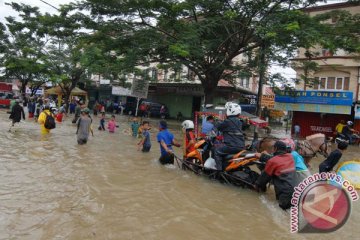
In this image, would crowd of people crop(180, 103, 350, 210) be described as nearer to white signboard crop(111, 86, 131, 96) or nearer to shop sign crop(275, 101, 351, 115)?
shop sign crop(275, 101, 351, 115)

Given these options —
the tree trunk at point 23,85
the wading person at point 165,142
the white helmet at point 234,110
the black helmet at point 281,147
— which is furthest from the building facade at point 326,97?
the tree trunk at point 23,85

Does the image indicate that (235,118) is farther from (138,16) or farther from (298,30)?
(138,16)

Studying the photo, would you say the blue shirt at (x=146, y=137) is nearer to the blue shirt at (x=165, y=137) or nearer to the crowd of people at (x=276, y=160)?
the blue shirt at (x=165, y=137)

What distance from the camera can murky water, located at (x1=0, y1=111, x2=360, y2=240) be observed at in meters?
4.90

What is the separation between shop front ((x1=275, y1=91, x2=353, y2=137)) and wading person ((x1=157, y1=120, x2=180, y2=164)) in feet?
45.3

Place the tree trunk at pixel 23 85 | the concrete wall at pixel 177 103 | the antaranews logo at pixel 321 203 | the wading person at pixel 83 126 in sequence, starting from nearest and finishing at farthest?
the antaranews logo at pixel 321 203
the wading person at pixel 83 126
the concrete wall at pixel 177 103
the tree trunk at pixel 23 85

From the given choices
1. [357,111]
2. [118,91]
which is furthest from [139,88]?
[118,91]

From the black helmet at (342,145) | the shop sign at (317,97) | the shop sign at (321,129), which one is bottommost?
the shop sign at (321,129)

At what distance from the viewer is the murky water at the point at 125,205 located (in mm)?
4902

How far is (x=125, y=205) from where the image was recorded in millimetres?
5992

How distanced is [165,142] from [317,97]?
17024mm

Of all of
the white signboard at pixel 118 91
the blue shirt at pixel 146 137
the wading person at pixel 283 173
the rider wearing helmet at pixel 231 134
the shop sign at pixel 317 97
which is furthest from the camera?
the white signboard at pixel 118 91

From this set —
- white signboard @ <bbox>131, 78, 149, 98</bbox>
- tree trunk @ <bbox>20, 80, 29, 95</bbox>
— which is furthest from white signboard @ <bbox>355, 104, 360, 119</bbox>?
tree trunk @ <bbox>20, 80, 29, 95</bbox>

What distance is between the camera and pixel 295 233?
4.95 meters
